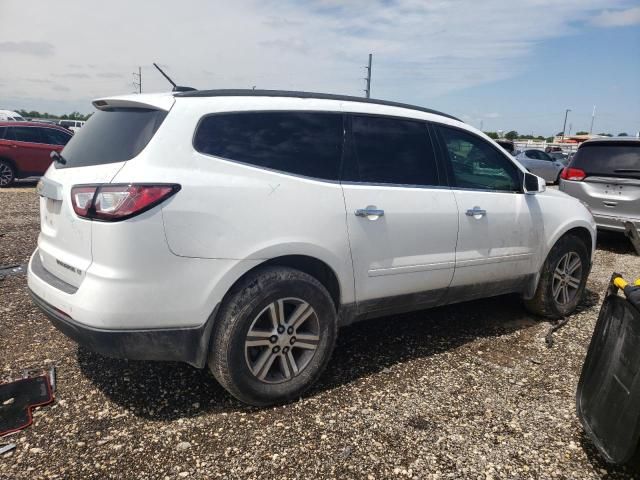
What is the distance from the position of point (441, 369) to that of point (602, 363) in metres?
1.21

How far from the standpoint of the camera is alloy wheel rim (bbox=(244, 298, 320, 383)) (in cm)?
283

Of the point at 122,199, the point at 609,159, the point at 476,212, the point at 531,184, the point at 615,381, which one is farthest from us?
the point at 609,159

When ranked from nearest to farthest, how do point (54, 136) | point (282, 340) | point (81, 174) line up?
point (81, 174) → point (282, 340) → point (54, 136)

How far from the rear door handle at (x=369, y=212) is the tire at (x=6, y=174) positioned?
1304 centimetres

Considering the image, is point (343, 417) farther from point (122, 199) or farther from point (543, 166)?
point (543, 166)

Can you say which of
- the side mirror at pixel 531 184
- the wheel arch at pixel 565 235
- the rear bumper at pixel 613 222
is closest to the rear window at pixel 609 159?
the rear bumper at pixel 613 222

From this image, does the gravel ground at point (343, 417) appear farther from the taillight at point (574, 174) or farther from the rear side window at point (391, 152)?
the taillight at point (574, 174)

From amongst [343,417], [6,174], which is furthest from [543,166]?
[343,417]

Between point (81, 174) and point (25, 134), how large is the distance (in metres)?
12.5

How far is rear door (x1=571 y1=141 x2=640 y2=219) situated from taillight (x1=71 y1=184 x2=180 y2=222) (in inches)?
275

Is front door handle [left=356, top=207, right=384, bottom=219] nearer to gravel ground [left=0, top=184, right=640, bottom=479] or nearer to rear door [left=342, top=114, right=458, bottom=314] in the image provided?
rear door [left=342, top=114, right=458, bottom=314]

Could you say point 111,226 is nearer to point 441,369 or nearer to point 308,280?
point 308,280

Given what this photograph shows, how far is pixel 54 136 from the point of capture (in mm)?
13594

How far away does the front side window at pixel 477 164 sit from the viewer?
3.77 m
